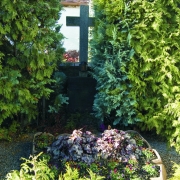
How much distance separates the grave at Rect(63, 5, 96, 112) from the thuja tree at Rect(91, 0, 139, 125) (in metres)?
0.53

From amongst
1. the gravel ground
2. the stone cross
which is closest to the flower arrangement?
the gravel ground

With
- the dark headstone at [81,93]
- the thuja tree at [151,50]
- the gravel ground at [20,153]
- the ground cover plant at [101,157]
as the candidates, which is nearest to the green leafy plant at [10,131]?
the gravel ground at [20,153]

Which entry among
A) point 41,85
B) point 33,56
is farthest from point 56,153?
point 33,56

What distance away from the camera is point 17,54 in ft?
14.5

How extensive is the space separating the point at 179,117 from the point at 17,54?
8.43 feet

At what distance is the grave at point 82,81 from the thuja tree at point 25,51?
0.88 meters

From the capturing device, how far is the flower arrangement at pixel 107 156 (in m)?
3.64

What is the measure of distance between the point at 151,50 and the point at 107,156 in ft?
5.80

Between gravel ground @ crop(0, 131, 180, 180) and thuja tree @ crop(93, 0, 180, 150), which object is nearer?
gravel ground @ crop(0, 131, 180, 180)

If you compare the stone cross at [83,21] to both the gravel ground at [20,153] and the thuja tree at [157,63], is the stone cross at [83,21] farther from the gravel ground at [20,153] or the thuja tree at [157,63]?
the gravel ground at [20,153]

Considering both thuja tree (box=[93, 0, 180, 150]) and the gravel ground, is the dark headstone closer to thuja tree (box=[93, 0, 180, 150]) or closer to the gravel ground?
thuja tree (box=[93, 0, 180, 150])

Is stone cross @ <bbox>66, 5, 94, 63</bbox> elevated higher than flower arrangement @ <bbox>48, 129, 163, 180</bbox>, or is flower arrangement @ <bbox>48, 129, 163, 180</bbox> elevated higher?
stone cross @ <bbox>66, 5, 94, 63</bbox>

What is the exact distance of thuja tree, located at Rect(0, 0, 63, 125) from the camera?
4.10 metres

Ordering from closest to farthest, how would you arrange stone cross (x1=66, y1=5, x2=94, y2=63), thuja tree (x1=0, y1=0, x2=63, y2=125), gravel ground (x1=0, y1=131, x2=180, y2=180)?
gravel ground (x1=0, y1=131, x2=180, y2=180), thuja tree (x1=0, y1=0, x2=63, y2=125), stone cross (x1=66, y1=5, x2=94, y2=63)
